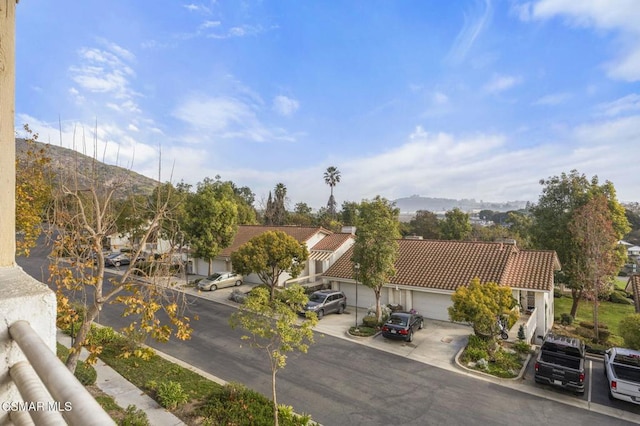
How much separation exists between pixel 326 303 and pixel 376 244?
17.7 ft

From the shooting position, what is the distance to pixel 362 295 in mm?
25141

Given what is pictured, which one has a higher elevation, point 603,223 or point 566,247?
point 603,223

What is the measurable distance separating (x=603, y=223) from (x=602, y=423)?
1518 cm

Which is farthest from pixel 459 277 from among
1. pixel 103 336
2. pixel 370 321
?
pixel 103 336

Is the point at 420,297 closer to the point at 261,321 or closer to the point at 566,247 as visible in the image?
the point at 566,247

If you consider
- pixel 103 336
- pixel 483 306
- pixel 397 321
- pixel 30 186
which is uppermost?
pixel 30 186

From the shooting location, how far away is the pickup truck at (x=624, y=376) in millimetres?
12289

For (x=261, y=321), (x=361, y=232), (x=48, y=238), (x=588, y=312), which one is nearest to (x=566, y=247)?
(x=588, y=312)

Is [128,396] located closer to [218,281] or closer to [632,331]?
[218,281]

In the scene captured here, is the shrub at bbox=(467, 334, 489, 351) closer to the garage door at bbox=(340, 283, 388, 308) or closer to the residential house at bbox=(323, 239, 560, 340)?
the residential house at bbox=(323, 239, 560, 340)

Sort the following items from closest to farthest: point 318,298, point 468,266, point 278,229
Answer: point 318,298 < point 468,266 < point 278,229

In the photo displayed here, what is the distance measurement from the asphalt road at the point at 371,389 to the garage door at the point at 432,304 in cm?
703

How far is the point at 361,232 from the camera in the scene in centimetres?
2114

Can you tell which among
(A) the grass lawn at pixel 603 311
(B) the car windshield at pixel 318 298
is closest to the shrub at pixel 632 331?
(A) the grass lawn at pixel 603 311
